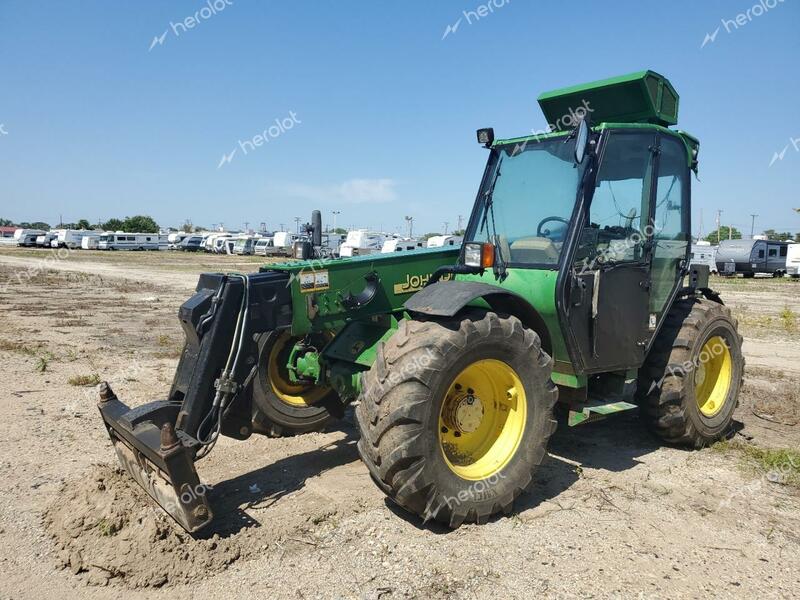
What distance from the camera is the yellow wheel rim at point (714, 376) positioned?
582 centimetres

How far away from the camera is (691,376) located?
540cm

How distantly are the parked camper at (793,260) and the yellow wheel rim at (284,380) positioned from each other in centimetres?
3834

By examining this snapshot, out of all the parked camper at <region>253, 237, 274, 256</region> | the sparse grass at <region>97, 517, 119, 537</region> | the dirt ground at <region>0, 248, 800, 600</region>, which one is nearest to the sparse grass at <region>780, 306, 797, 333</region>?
the dirt ground at <region>0, 248, 800, 600</region>

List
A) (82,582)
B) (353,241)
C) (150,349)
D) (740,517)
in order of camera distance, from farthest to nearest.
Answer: (353,241) → (150,349) → (740,517) → (82,582)

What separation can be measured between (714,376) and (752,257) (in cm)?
3428

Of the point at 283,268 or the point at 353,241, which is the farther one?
the point at 353,241

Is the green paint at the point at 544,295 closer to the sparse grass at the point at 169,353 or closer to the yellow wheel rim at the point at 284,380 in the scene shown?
the yellow wheel rim at the point at 284,380

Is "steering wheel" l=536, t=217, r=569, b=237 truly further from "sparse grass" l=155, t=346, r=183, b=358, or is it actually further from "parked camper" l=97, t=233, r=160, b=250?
"parked camper" l=97, t=233, r=160, b=250

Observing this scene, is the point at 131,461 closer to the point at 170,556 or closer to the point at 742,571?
the point at 170,556

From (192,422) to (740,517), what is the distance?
12.7 ft

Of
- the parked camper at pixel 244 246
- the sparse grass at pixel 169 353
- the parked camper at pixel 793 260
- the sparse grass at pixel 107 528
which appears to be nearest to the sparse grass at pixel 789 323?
the sparse grass at pixel 169 353

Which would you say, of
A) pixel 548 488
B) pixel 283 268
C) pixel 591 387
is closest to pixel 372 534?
pixel 548 488

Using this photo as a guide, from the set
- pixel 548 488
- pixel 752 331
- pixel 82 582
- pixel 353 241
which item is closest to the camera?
pixel 82 582

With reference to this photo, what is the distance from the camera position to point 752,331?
13555 millimetres
